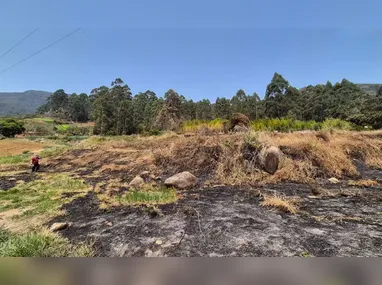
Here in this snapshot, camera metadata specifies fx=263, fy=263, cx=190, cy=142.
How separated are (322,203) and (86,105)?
97034 millimetres

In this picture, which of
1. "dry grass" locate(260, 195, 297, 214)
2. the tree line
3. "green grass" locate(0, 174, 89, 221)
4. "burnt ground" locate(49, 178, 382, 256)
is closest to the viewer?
"burnt ground" locate(49, 178, 382, 256)

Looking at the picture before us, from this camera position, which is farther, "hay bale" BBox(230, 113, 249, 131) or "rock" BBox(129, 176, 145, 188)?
"hay bale" BBox(230, 113, 249, 131)

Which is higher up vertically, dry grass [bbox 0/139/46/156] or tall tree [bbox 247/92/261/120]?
tall tree [bbox 247/92/261/120]

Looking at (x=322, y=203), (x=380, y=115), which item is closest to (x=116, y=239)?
(x=322, y=203)

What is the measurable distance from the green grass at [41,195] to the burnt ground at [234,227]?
510 millimetres

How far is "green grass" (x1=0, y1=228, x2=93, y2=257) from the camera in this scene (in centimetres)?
263

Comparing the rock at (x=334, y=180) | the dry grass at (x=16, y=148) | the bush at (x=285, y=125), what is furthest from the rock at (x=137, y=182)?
the dry grass at (x=16, y=148)

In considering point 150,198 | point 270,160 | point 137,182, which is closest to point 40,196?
point 137,182

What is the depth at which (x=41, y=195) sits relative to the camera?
20.0ft

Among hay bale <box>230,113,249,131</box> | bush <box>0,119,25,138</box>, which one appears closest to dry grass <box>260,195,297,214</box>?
hay bale <box>230,113,249,131</box>

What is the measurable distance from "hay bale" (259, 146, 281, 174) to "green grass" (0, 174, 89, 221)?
176 inches

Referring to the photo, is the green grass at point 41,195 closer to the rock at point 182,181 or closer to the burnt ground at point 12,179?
the burnt ground at point 12,179

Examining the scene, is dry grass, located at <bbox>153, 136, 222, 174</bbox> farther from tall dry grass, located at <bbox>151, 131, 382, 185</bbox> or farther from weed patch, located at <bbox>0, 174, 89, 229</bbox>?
weed patch, located at <bbox>0, 174, 89, 229</bbox>

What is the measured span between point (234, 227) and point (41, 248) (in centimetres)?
226
